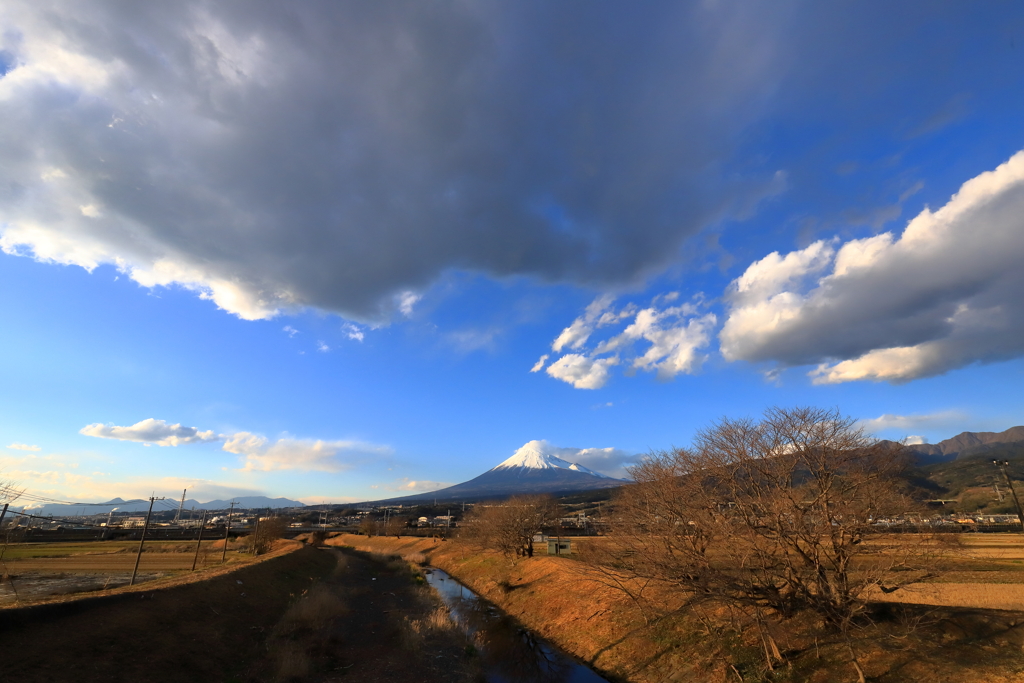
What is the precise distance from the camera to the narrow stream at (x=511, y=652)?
23312 millimetres

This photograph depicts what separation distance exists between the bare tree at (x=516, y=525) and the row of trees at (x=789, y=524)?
33293 mm

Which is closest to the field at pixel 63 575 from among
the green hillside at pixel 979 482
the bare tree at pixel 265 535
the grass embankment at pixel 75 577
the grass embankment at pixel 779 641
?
the grass embankment at pixel 75 577

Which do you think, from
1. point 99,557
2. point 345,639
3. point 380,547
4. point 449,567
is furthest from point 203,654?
point 380,547

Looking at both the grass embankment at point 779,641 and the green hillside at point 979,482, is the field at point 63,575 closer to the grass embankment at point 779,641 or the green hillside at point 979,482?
the grass embankment at point 779,641

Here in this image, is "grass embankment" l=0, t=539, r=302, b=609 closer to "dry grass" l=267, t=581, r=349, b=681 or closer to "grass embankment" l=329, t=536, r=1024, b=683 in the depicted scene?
"dry grass" l=267, t=581, r=349, b=681

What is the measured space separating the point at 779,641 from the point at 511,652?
658 inches

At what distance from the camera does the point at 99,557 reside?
60062 mm

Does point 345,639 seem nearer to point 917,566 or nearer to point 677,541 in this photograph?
point 677,541

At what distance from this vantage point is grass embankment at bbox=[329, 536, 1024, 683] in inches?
572

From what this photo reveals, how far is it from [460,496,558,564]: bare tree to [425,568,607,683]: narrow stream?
392 inches

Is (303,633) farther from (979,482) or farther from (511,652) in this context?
(979,482)

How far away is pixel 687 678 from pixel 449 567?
54948 mm

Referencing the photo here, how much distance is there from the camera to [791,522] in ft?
48.8

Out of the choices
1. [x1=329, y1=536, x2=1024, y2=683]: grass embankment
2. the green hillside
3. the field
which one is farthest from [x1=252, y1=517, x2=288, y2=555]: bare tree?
the green hillside
